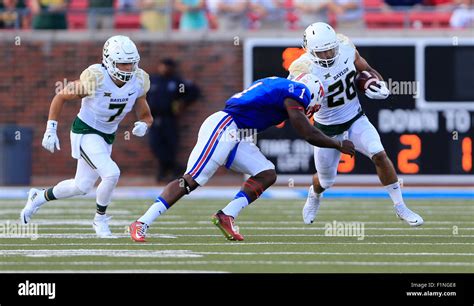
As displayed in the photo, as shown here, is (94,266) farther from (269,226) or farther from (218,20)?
(218,20)

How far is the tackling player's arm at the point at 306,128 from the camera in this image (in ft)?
29.8

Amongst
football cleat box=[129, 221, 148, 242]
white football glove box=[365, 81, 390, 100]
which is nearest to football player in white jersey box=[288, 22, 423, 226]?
white football glove box=[365, 81, 390, 100]

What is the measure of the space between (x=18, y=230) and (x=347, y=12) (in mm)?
7736

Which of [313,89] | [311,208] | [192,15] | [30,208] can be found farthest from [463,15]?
[30,208]

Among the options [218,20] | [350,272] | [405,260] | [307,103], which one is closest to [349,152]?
[307,103]

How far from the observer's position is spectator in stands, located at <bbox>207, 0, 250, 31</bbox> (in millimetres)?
17219

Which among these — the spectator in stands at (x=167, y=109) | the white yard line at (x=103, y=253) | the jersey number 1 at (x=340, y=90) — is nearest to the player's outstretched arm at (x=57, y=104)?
the white yard line at (x=103, y=253)

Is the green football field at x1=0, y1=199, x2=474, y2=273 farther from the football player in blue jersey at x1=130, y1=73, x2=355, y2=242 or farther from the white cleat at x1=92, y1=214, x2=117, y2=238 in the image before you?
the football player in blue jersey at x1=130, y1=73, x2=355, y2=242

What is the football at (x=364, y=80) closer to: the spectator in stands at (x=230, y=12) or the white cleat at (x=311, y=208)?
the white cleat at (x=311, y=208)

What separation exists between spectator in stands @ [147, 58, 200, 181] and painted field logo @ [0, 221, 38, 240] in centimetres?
630

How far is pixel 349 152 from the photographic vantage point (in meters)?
9.23

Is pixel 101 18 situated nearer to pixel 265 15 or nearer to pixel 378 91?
pixel 265 15
